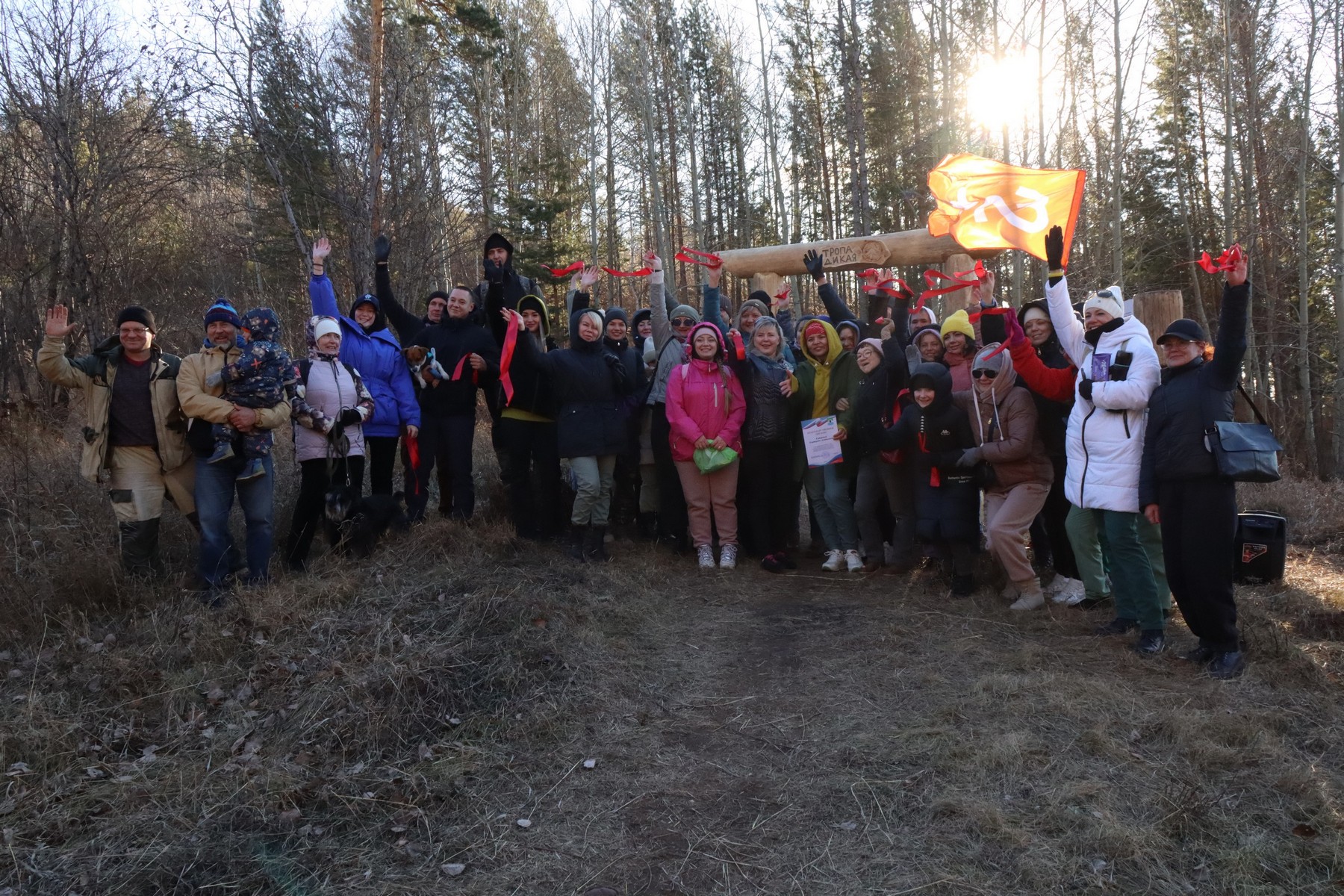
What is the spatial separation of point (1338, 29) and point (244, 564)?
2147 cm

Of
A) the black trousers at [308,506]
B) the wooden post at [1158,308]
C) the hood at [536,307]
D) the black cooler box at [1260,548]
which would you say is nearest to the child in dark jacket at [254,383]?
the black trousers at [308,506]

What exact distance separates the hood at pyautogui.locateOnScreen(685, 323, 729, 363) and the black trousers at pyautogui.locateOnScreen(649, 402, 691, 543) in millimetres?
586

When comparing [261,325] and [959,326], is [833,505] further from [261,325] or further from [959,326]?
[261,325]

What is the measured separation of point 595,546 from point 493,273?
2.51 metres

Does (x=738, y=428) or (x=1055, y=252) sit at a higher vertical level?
(x=1055, y=252)

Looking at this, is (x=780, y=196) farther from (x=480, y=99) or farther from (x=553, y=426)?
(x=553, y=426)

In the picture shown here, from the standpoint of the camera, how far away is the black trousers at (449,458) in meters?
7.07

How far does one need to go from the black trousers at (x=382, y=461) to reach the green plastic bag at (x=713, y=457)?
8.37 ft

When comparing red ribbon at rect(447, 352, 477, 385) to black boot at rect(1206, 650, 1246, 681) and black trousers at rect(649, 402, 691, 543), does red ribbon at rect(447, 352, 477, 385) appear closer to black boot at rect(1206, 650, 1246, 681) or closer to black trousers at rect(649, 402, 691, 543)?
black trousers at rect(649, 402, 691, 543)

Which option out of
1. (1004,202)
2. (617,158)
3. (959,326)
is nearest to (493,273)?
(959,326)

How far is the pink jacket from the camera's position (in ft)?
23.2

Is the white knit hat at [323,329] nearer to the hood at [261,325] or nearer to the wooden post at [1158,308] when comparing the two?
the hood at [261,325]

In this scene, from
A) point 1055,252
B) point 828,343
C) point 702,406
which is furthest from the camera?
point 828,343

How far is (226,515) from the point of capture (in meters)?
5.77
